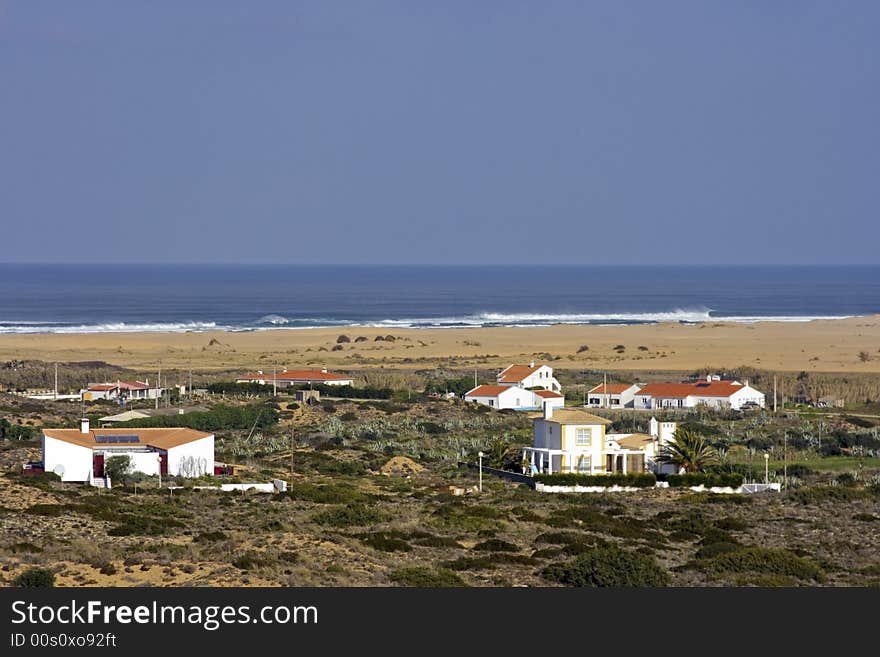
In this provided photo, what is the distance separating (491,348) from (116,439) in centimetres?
6936

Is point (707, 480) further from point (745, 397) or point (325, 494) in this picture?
point (745, 397)

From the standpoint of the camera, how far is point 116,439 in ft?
142

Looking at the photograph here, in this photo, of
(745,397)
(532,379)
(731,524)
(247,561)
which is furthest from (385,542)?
(532,379)

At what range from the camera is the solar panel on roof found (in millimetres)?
43000

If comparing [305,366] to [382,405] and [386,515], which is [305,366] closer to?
[382,405]

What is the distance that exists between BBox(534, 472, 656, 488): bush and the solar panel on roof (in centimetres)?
1209

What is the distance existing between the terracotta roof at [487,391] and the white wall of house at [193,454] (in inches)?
1111

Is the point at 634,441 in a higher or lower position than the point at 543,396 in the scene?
lower

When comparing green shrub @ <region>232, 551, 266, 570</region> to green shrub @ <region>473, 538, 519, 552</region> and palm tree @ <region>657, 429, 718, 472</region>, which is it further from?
palm tree @ <region>657, 429, 718, 472</region>

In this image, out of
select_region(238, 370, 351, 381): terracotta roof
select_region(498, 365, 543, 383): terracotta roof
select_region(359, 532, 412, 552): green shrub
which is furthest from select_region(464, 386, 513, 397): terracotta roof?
select_region(359, 532, 412, 552): green shrub

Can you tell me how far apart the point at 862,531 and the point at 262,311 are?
438 ft

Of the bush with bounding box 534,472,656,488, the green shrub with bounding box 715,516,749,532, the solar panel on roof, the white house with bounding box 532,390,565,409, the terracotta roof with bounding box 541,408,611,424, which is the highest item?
the terracotta roof with bounding box 541,408,611,424


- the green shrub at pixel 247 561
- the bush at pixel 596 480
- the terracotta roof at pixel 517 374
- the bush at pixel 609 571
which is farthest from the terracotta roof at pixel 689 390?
the green shrub at pixel 247 561

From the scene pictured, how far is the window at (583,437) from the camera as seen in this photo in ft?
149
